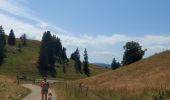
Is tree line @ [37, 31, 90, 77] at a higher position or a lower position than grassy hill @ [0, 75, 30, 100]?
higher

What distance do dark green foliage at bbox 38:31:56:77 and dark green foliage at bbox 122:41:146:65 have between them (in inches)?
1583

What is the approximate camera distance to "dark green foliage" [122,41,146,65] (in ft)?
401

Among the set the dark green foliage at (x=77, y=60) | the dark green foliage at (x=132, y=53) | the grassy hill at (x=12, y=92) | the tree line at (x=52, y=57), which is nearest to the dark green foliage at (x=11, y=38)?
the tree line at (x=52, y=57)

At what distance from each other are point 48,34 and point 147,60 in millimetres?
79899

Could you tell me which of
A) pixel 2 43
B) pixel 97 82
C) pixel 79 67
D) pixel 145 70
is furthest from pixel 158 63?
pixel 79 67

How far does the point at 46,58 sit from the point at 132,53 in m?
43.9

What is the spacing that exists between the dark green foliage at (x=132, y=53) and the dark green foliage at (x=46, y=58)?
40203mm

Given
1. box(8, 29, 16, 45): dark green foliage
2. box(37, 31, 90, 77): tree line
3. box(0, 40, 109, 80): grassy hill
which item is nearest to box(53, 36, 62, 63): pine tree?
box(37, 31, 90, 77): tree line

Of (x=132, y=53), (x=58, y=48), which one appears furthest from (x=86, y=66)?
(x=132, y=53)

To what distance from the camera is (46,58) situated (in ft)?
520

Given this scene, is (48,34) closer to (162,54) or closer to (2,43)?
(2,43)

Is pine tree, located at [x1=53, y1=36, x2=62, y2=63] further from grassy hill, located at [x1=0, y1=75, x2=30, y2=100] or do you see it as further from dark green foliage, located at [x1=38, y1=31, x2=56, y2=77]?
grassy hill, located at [x1=0, y1=75, x2=30, y2=100]

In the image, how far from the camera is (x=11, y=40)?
188625 millimetres

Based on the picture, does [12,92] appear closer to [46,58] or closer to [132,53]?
[132,53]
